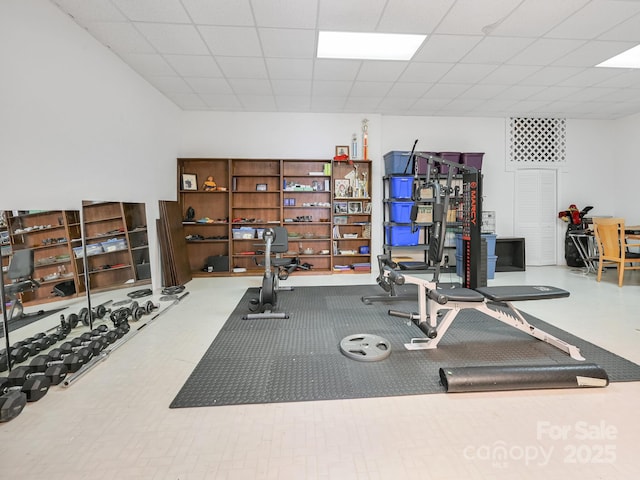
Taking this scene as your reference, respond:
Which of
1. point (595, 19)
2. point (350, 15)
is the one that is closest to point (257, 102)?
point (350, 15)

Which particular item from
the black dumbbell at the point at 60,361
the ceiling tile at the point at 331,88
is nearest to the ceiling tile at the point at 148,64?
the ceiling tile at the point at 331,88

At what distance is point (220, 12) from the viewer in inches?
114

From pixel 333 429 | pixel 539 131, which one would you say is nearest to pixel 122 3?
pixel 333 429

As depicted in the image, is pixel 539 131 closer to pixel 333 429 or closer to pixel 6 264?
pixel 333 429

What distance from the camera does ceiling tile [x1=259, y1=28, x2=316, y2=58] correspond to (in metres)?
3.21

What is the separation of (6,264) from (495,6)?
4.57 metres

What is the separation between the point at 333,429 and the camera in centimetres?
164

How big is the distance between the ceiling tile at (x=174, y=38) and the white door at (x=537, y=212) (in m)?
6.19

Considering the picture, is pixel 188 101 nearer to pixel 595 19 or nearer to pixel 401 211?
pixel 401 211

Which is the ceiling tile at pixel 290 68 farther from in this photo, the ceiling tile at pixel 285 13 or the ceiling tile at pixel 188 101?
the ceiling tile at pixel 188 101

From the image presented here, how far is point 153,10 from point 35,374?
10.4 ft

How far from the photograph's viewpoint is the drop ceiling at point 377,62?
9.39ft

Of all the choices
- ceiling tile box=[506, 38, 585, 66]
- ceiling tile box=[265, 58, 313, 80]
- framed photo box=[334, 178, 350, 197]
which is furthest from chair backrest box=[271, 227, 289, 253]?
ceiling tile box=[506, 38, 585, 66]

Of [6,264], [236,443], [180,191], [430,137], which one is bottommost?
[236,443]
